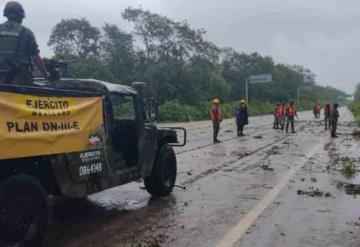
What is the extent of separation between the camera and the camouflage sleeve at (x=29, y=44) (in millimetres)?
6617

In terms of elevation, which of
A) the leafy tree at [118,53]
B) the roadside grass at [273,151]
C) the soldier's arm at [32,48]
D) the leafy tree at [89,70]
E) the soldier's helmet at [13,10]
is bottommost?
the roadside grass at [273,151]

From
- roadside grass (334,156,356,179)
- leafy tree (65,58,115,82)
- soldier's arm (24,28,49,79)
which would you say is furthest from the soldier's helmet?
leafy tree (65,58,115,82)

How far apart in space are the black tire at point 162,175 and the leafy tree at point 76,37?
52.2 m

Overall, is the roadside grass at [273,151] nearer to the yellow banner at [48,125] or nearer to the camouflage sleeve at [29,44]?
the yellow banner at [48,125]

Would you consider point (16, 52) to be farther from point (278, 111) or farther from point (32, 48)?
point (278, 111)

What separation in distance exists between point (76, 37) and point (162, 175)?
54.2 m

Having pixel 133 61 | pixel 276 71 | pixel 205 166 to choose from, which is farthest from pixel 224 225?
pixel 276 71

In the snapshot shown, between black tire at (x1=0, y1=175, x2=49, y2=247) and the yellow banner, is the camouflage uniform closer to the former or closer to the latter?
the yellow banner

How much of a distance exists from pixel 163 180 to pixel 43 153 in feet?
11.5

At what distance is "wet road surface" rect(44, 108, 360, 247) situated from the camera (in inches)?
247

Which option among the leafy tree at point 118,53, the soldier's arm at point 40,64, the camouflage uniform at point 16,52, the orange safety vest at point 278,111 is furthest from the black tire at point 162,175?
the leafy tree at point 118,53

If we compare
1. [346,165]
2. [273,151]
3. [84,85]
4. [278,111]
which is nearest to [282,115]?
[278,111]

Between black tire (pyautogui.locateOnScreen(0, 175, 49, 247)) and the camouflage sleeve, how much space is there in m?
1.74

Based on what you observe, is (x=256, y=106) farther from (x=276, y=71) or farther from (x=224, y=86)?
(x=276, y=71)
